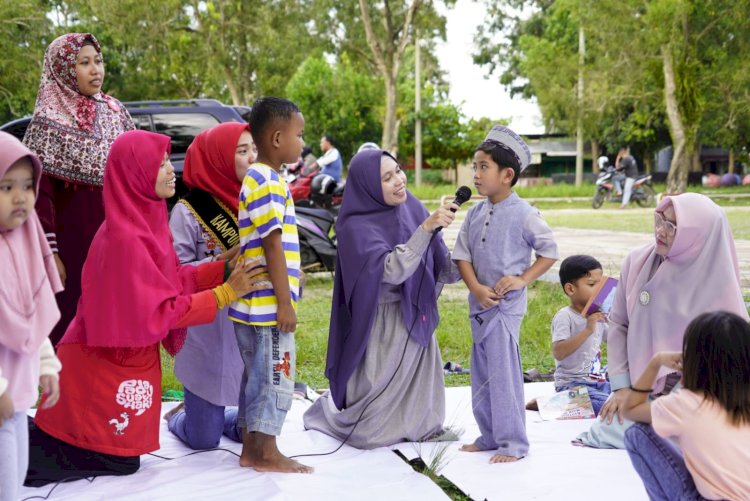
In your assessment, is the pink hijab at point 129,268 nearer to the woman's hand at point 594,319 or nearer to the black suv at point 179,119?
the woman's hand at point 594,319

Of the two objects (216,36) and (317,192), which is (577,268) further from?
(216,36)

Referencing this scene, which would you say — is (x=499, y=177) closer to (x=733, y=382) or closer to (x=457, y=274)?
(x=457, y=274)

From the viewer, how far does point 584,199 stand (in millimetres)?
25891

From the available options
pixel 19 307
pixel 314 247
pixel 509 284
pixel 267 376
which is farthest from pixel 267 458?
pixel 314 247

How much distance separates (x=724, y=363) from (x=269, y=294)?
191cm

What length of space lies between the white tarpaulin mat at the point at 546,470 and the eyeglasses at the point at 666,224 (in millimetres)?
1057

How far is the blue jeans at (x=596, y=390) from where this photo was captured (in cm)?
476

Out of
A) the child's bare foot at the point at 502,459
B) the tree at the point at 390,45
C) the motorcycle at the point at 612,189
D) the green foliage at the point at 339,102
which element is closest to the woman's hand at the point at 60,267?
the child's bare foot at the point at 502,459

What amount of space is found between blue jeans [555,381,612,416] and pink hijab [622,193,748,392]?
53.5 inches

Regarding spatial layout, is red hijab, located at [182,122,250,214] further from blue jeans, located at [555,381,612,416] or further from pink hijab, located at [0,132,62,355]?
blue jeans, located at [555,381,612,416]

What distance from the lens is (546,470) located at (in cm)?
391

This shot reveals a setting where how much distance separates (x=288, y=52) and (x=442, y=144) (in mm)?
11910

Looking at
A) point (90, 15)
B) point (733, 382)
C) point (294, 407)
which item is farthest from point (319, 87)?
point (733, 382)

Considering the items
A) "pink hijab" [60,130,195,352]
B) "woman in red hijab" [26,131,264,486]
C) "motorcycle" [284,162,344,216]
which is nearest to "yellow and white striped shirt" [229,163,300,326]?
"woman in red hijab" [26,131,264,486]
